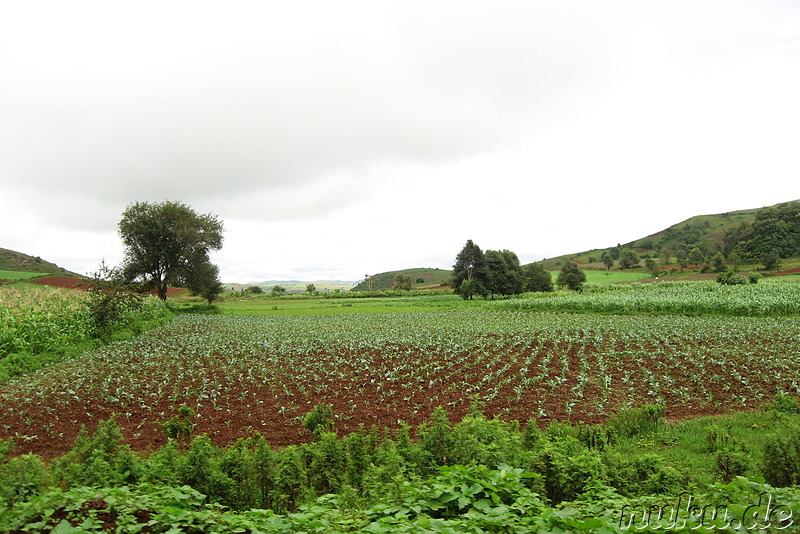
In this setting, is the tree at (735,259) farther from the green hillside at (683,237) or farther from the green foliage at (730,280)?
the green foliage at (730,280)

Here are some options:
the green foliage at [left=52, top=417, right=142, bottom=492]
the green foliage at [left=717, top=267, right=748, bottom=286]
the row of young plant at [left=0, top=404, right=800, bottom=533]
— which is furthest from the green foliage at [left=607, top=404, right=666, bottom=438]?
the green foliage at [left=717, top=267, right=748, bottom=286]

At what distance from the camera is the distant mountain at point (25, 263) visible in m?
80.0

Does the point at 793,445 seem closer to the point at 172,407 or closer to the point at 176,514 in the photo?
the point at 176,514

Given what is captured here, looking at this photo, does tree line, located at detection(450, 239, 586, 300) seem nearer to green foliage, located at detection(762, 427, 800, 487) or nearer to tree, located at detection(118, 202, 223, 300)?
tree, located at detection(118, 202, 223, 300)

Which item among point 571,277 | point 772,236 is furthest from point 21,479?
point 772,236

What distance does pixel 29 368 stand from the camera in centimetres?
1499

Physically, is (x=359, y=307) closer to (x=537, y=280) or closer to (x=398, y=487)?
(x=537, y=280)

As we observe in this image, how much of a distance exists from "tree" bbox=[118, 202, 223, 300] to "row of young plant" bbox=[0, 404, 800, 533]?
159 ft

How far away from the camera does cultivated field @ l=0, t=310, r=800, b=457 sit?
31.4 feet

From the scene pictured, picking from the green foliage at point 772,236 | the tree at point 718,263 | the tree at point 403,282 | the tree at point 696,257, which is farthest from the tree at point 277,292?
the tree at point 696,257

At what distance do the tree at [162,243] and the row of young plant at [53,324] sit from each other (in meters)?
20.7

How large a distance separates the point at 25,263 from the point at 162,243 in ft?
204

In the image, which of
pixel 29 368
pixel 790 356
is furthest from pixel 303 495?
pixel 790 356

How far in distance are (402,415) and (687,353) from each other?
13.2 metres
